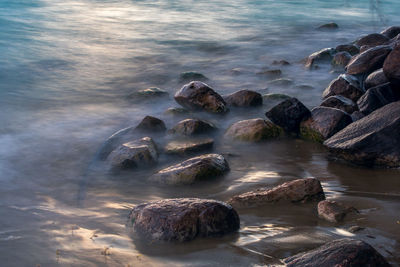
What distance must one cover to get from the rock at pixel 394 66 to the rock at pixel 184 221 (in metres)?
2.50

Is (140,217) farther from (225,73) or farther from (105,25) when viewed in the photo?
(105,25)

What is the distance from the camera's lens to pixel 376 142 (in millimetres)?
4117

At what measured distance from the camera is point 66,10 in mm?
15234

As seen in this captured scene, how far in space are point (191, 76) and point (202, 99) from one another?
A: 2229 millimetres

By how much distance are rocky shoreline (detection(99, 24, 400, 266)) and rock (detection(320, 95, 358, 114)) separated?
0.03ft

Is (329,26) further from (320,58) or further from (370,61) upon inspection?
(370,61)

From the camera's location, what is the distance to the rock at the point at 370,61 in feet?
20.0

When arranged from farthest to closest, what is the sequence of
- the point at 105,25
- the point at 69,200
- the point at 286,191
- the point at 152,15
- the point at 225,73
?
the point at 152,15 < the point at 105,25 < the point at 225,73 < the point at 69,200 < the point at 286,191

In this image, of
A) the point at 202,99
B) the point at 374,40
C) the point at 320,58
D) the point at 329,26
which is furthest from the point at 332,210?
the point at 329,26

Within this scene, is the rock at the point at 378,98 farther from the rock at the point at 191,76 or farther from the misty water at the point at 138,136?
the rock at the point at 191,76

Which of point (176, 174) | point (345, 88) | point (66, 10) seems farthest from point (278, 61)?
point (66, 10)

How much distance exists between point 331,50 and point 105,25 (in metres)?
6.69

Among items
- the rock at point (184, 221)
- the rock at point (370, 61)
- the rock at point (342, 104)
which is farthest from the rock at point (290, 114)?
the rock at point (184, 221)

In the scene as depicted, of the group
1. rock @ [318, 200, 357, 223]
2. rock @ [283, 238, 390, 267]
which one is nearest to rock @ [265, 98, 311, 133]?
rock @ [318, 200, 357, 223]
